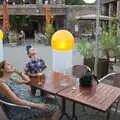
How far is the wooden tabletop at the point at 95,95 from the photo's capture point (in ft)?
10.1

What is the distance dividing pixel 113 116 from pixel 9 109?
2025 mm

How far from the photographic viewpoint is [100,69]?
6.69 meters

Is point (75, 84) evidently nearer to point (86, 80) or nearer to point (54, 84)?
point (86, 80)

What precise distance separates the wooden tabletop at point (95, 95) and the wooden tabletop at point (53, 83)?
158 mm

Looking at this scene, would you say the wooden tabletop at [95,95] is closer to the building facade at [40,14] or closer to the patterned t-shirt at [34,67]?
the patterned t-shirt at [34,67]

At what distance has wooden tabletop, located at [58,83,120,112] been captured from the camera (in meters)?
3.08

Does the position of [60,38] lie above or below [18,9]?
below

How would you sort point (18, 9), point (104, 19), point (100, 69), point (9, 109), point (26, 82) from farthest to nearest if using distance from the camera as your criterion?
point (18, 9)
point (104, 19)
point (100, 69)
point (26, 82)
point (9, 109)

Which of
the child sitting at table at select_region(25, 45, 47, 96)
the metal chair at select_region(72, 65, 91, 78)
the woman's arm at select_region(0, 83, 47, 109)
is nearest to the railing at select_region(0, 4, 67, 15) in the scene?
the metal chair at select_region(72, 65, 91, 78)

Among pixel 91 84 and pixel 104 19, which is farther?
pixel 104 19

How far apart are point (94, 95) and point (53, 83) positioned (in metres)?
0.86

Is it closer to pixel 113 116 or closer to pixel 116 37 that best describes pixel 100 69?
pixel 116 37

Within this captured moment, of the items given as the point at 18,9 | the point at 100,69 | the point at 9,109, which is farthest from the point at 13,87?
the point at 18,9

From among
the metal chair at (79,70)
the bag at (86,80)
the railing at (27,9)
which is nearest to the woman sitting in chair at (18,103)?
the bag at (86,80)
